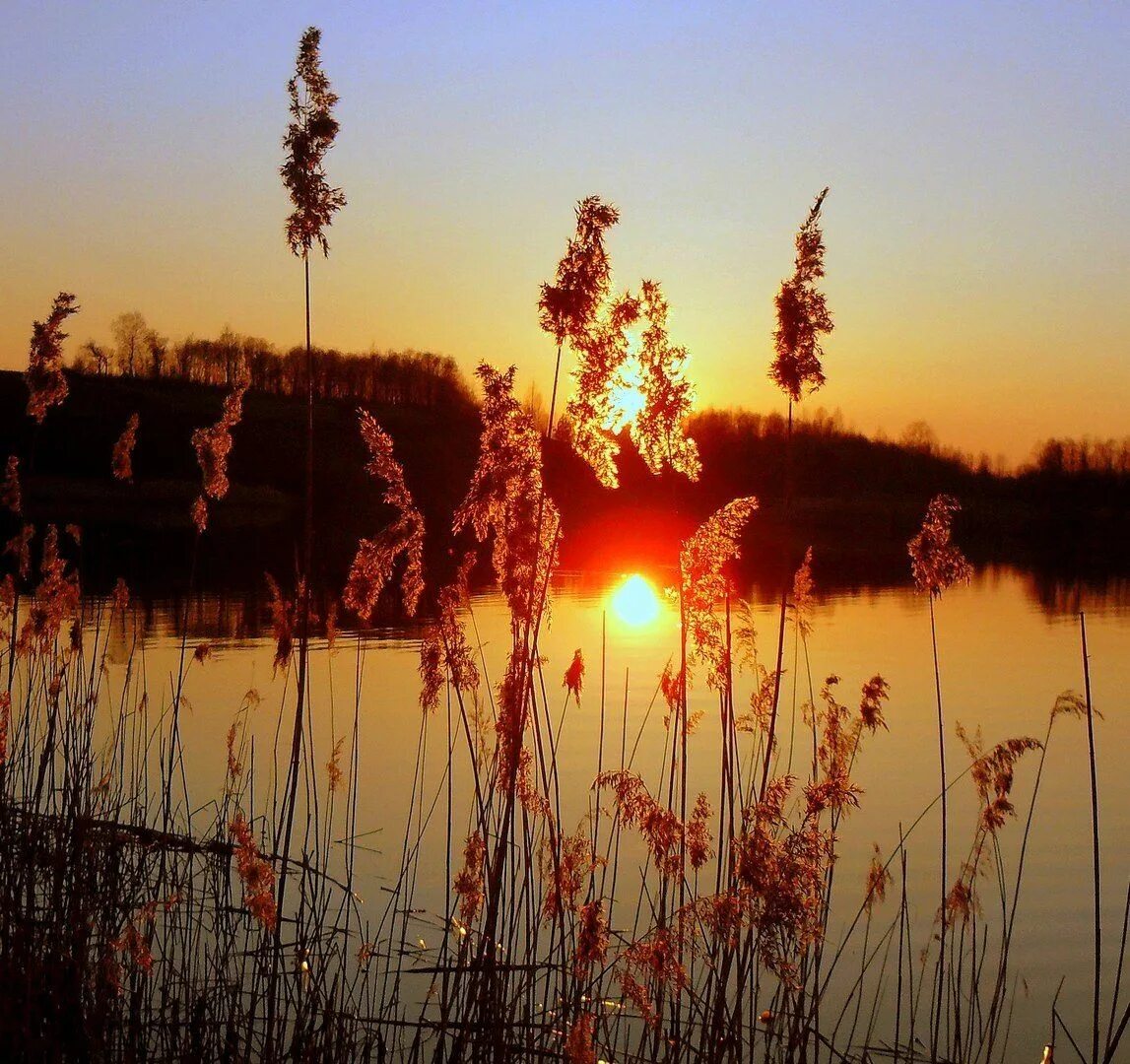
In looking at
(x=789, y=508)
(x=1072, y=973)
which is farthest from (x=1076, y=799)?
(x=789, y=508)

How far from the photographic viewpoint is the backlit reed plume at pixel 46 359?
18.1ft

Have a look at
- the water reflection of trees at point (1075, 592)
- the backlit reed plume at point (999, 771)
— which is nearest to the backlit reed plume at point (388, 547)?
the backlit reed plume at point (999, 771)

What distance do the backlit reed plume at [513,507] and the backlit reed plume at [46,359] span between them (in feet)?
9.87

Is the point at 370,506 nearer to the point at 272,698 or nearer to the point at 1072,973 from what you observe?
the point at 272,698

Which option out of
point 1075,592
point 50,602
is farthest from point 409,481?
point 50,602

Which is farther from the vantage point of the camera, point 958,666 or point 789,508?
point 958,666

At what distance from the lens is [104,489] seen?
65.8 meters

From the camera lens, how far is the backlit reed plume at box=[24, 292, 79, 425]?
217 inches

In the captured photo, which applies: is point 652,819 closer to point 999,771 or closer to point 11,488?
point 999,771

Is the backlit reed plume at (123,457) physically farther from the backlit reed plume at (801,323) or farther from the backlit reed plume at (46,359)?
the backlit reed plume at (801,323)

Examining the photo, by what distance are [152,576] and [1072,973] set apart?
2818 centimetres

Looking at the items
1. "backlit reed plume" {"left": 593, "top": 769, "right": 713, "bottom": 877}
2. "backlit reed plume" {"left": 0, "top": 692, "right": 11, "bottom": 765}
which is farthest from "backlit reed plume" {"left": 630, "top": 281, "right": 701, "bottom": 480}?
"backlit reed plume" {"left": 0, "top": 692, "right": 11, "bottom": 765}

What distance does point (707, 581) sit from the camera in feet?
12.3

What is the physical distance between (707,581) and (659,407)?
65cm
